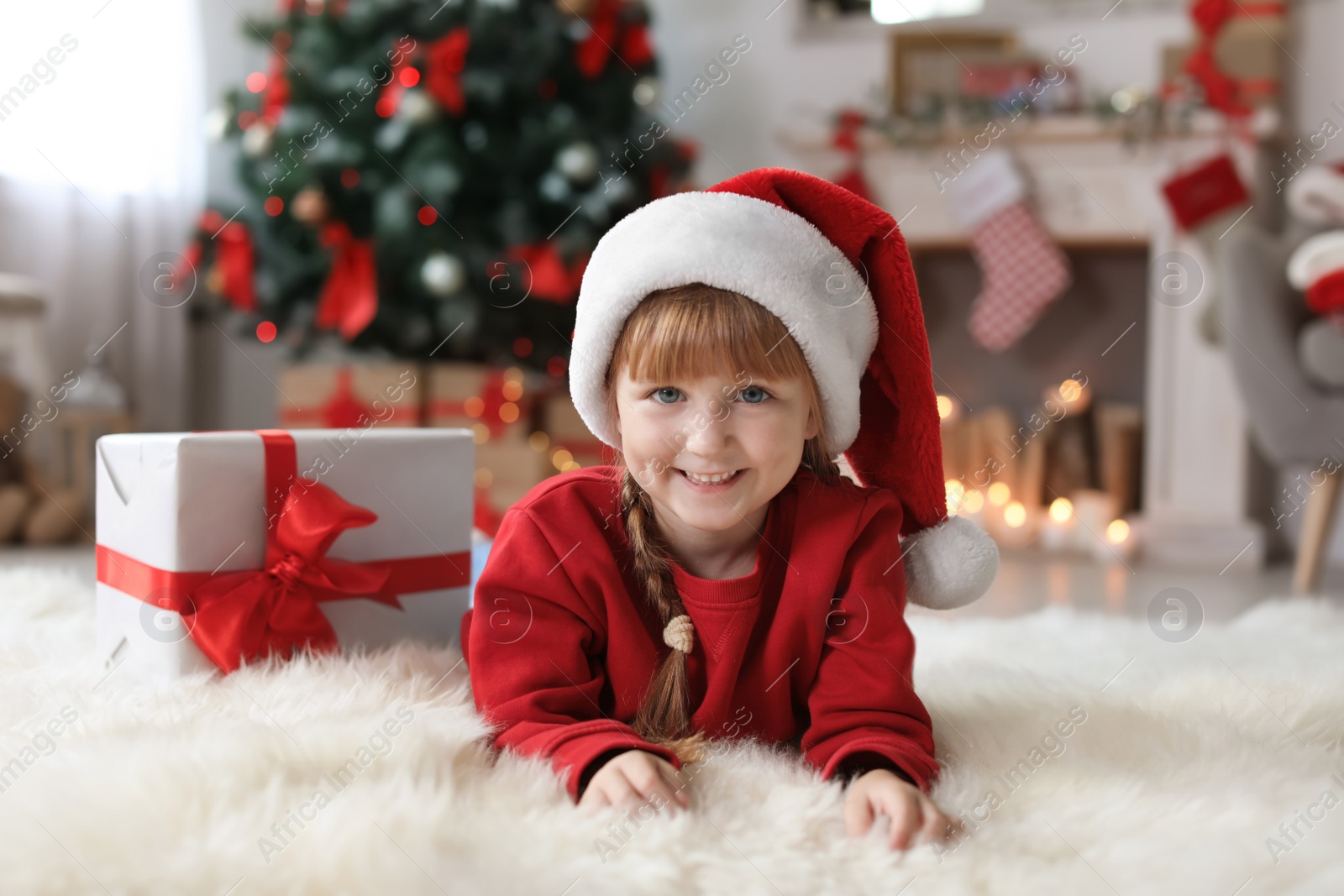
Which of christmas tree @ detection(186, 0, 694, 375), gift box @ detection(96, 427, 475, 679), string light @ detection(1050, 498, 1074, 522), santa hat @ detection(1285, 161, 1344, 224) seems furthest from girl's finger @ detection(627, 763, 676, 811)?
string light @ detection(1050, 498, 1074, 522)

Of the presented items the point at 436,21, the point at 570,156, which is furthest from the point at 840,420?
the point at 436,21

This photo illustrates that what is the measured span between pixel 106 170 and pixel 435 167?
1.09 meters

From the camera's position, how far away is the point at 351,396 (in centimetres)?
245

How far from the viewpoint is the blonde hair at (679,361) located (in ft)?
2.48

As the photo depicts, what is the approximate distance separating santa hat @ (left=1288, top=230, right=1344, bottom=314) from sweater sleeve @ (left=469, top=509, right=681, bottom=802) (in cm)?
169

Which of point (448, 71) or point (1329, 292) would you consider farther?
point (448, 71)

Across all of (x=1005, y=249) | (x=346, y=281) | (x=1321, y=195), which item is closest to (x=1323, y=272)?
(x=1321, y=195)

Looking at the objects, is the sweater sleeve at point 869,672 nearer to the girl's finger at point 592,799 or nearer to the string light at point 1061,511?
the girl's finger at point 592,799

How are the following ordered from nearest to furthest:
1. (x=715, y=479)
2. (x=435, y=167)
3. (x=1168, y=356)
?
(x=715, y=479) < (x=435, y=167) < (x=1168, y=356)

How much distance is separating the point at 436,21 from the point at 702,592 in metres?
1.85

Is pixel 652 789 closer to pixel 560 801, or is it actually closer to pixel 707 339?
pixel 560 801

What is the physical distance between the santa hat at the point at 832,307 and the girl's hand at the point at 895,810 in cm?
22

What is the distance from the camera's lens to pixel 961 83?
9.22 ft

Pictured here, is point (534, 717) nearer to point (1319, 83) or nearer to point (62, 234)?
point (62, 234)
